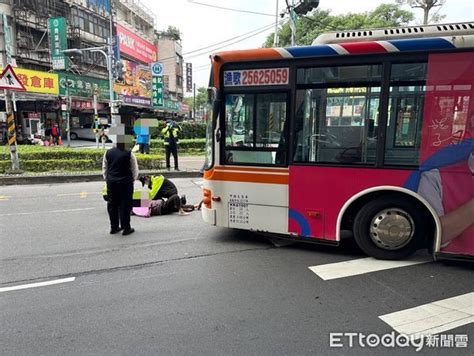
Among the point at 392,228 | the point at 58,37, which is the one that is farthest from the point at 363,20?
the point at 392,228

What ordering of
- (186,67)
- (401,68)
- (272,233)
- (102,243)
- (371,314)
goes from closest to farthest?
(371,314)
(401,68)
(272,233)
(102,243)
(186,67)

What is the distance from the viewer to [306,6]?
1349 cm

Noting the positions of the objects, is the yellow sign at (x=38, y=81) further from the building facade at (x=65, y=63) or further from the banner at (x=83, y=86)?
the banner at (x=83, y=86)

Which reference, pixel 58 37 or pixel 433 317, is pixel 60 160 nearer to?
pixel 433 317

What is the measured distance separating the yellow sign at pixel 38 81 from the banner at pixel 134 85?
27.8ft

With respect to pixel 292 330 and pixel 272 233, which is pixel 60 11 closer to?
pixel 272 233

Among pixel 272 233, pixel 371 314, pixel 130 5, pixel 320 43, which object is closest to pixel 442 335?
pixel 371 314

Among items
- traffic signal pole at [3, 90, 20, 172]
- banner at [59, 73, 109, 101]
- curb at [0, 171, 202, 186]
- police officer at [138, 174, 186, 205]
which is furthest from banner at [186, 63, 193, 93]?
police officer at [138, 174, 186, 205]

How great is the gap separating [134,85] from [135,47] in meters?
6.23

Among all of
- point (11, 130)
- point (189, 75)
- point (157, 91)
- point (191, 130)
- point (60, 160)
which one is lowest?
point (60, 160)

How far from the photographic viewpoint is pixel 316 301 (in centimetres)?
361

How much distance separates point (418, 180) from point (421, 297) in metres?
1.37

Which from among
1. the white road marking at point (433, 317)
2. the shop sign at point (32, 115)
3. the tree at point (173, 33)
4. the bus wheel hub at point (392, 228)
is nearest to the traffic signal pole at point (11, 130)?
the bus wheel hub at point (392, 228)

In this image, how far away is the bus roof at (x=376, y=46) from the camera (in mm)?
4186
